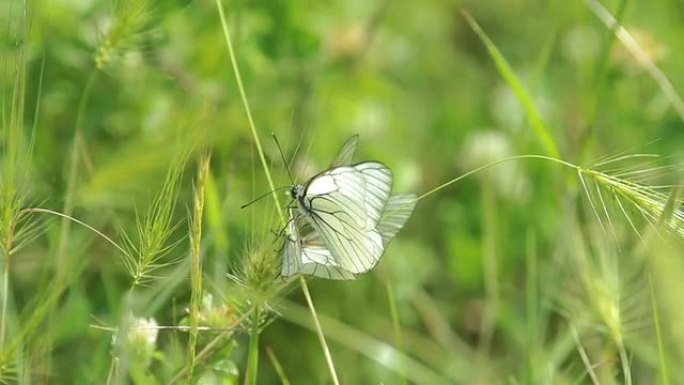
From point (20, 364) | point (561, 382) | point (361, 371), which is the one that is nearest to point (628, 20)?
point (361, 371)

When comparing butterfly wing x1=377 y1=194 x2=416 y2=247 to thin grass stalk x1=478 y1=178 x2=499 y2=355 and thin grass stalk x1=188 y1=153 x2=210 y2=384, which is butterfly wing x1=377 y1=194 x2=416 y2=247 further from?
thin grass stalk x1=478 y1=178 x2=499 y2=355

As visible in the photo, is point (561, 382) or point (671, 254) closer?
point (671, 254)

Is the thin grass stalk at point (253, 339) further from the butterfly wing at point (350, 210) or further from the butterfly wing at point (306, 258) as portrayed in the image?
the butterfly wing at point (350, 210)

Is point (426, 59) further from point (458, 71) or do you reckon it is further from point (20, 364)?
point (20, 364)

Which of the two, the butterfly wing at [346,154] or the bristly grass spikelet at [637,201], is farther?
the butterfly wing at [346,154]

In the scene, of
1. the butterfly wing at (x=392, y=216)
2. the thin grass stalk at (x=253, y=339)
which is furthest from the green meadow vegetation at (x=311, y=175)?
the butterfly wing at (x=392, y=216)

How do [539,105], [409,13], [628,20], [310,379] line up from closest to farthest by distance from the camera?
[310,379] < [539,105] < [628,20] < [409,13]
